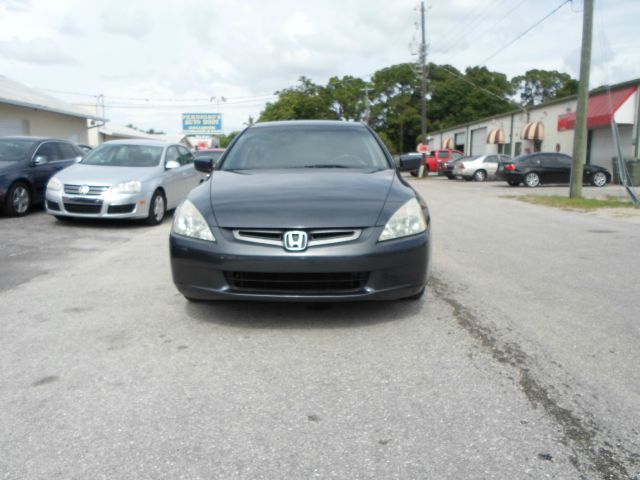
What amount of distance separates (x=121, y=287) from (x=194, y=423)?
2.94m

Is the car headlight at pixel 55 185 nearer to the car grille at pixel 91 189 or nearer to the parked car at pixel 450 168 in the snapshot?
the car grille at pixel 91 189

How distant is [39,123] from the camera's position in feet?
80.2

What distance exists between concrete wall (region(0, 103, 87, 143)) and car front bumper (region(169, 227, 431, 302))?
20048 mm

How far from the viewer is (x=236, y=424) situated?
2.61 metres

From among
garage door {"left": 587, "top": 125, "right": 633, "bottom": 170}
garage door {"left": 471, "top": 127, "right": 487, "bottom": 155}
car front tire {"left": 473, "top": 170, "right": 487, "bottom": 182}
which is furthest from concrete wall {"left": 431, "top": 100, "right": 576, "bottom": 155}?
car front tire {"left": 473, "top": 170, "right": 487, "bottom": 182}

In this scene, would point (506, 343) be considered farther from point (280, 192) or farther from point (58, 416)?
point (58, 416)

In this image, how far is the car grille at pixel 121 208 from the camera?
922 cm

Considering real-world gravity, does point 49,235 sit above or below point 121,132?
below

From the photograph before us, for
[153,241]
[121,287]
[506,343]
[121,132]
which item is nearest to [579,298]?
[506,343]

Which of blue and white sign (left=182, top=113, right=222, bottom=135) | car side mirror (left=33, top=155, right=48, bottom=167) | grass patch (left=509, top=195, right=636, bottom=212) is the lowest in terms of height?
grass patch (left=509, top=195, right=636, bottom=212)

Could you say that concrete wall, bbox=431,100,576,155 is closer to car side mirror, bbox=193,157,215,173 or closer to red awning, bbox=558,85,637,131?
red awning, bbox=558,85,637,131

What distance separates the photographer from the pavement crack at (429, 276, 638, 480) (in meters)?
2.25

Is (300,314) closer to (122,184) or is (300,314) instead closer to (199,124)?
(122,184)

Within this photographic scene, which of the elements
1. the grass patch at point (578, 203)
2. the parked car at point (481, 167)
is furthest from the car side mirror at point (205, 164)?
the parked car at point (481, 167)
